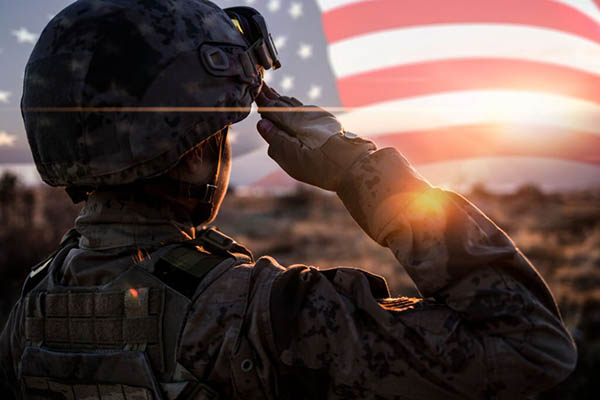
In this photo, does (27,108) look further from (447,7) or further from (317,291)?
(447,7)

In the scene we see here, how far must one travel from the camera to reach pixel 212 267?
4.72ft

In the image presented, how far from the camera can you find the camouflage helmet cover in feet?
4.97

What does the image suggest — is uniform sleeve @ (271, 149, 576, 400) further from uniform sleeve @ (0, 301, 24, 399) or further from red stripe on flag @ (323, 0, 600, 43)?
red stripe on flag @ (323, 0, 600, 43)

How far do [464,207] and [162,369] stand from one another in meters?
0.94

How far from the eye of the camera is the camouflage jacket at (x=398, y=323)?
1.24 metres

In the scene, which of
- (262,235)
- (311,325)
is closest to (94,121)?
(311,325)

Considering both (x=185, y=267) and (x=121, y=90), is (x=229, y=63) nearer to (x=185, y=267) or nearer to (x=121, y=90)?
(x=121, y=90)

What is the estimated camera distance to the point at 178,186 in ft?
5.36

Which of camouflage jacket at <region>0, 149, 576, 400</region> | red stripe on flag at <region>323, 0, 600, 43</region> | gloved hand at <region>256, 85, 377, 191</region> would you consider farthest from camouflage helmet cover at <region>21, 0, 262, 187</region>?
red stripe on flag at <region>323, 0, 600, 43</region>

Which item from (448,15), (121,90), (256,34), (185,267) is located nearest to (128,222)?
(185,267)

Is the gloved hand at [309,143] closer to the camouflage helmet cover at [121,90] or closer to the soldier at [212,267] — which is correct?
the soldier at [212,267]

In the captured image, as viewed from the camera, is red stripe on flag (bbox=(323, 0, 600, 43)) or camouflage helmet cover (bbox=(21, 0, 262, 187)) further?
red stripe on flag (bbox=(323, 0, 600, 43))

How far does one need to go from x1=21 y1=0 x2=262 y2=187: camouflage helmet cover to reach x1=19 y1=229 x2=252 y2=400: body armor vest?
309 millimetres

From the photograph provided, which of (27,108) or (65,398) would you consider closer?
(65,398)
